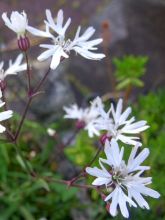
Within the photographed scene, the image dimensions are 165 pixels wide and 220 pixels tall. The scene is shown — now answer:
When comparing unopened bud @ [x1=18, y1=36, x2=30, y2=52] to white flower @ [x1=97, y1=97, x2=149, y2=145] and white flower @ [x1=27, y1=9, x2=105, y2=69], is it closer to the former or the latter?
white flower @ [x1=27, y1=9, x2=105, y2=69]

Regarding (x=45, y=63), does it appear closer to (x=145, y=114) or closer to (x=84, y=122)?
(x=145, y=114)

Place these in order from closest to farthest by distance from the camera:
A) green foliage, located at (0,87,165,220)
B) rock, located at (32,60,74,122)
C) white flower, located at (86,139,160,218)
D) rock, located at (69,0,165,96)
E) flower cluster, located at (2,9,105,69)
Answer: white flower, located at (86,139,160,218)
flower cluster, located at (2,9,105,69)
green foliage, located at (0,87,165,220)
rock, located at (32,60,74,122)
rock, located at (69,0,165,96)

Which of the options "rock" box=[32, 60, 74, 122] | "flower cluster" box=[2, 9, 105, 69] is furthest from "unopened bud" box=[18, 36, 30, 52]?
"rock" box=[32, 60, 74, 122]

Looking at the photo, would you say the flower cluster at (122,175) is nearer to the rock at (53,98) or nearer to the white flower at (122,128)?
the white flower at (122,128)

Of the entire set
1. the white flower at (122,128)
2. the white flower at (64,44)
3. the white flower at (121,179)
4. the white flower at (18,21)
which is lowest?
the white flower at (121,179)

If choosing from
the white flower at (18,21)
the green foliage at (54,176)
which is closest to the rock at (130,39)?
the green foliage at (54,176)

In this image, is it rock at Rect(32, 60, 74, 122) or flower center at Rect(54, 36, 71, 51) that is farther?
rock at Rect(32, 60, 74, 122)
